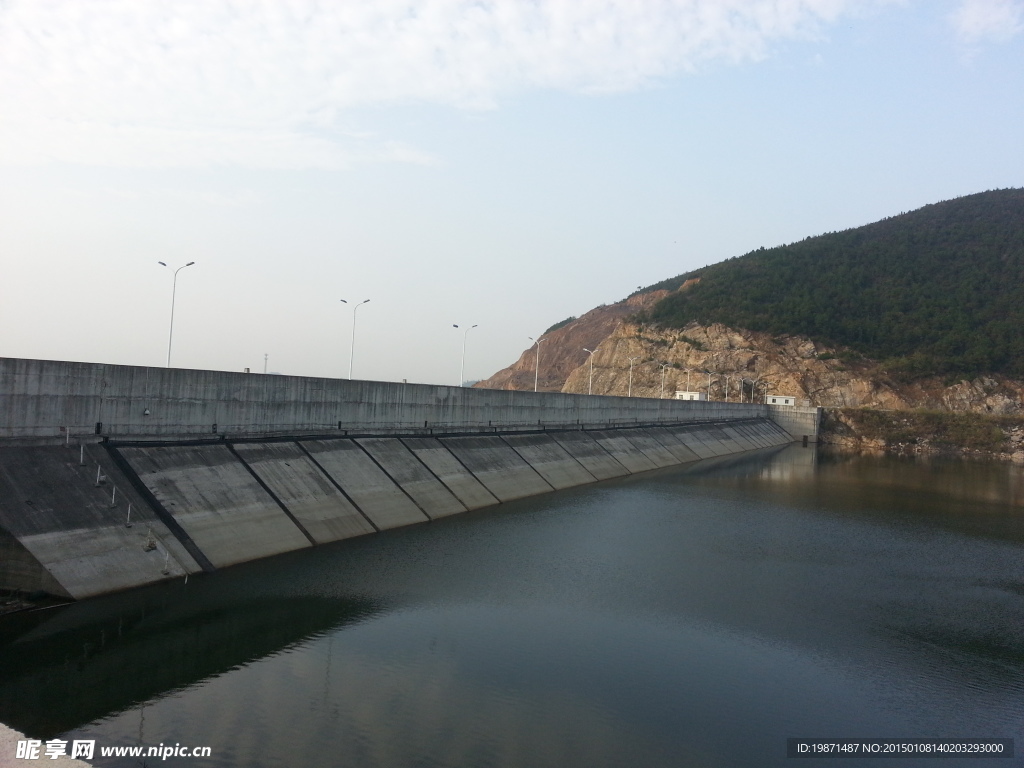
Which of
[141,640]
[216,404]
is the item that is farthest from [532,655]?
[216,404]

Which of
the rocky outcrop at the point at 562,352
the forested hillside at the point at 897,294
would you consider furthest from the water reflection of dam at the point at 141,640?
the rocky outcrop at the point at 562,352

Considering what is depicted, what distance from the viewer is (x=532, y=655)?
16734 mm

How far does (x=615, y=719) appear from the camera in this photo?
548 inches

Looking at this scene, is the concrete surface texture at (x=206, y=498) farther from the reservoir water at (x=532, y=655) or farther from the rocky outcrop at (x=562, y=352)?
the rocky outcrop at (x=562, y=352)

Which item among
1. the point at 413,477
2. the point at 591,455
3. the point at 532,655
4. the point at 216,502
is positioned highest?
the point at 591,455

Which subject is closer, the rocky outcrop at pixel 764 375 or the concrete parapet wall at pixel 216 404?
the concrete parapet wall at pixel 216 404

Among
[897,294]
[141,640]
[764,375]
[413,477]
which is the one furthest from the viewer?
[897,294]

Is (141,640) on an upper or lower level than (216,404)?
lower

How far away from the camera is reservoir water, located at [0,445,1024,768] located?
1304 cm

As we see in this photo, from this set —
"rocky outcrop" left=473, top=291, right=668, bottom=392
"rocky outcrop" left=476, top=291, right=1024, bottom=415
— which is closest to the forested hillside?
"rocky outcrop" left=476, top=291, right=1024, bottom=415

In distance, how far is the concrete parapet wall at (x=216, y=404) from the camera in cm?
2086

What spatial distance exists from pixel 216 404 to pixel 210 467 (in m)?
3.17

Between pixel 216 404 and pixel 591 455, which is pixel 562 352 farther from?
pixel 216 404

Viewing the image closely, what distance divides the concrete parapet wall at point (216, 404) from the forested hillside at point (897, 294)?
74728 millimetres
